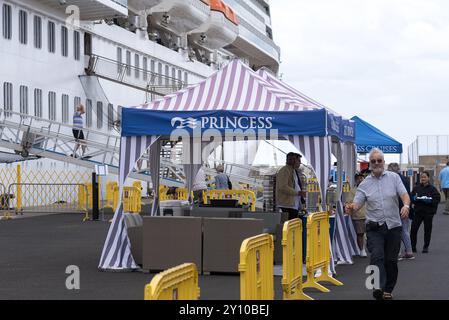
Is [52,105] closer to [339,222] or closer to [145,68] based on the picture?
[145,68]

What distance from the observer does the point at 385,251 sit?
1175 centimetres

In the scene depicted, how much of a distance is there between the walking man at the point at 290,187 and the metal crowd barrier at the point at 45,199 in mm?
16212

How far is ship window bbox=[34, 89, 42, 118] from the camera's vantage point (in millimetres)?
39219

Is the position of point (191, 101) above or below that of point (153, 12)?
below

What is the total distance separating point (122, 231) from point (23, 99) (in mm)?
23471

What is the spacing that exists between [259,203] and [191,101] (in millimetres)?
18788

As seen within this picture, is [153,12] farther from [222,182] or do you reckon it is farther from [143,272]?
[143,272]

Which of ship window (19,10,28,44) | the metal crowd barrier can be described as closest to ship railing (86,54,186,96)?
ship window (19,10,28,44)

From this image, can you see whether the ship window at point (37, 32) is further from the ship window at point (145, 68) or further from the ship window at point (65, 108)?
the ship window at point (145, 68)

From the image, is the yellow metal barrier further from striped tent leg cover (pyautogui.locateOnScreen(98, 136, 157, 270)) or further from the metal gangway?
striped tent leg cover (pyautogui.locateOnScreen(98, 136, 157, 270))

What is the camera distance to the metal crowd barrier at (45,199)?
33.1 metres

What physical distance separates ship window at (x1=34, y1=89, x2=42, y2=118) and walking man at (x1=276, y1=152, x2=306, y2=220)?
79.2 ft
